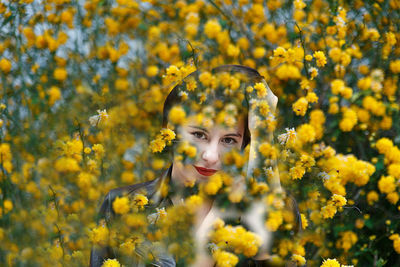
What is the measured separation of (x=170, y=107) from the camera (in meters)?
1.34

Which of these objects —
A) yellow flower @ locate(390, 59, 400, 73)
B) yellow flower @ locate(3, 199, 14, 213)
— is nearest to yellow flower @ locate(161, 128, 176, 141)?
yellow flower @ locate(3, 199, 14, 213)

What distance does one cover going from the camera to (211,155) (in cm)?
125

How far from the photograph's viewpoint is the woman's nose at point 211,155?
1.25 meters

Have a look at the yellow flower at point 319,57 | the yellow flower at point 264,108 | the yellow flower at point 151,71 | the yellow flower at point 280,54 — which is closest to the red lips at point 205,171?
the yellow flower at point 264,108

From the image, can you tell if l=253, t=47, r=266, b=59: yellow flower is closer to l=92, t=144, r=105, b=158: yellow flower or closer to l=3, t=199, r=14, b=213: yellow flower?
l=92, t=144, r=105, b=158: yellow flower

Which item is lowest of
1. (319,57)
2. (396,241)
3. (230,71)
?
(396,241)

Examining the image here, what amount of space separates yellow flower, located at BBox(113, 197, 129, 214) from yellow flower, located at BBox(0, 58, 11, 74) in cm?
77

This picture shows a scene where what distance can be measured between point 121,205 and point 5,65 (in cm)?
80

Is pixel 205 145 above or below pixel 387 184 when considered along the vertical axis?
above

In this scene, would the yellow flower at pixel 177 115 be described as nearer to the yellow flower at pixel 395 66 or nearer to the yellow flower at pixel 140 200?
the yellow flower at pixel 140 200

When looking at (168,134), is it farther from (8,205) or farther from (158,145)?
(8,205)

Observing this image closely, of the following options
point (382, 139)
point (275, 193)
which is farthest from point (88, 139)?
point (382, 139)

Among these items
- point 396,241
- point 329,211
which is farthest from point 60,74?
point 396,241

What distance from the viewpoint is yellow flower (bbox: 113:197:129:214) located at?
4.27 feet
